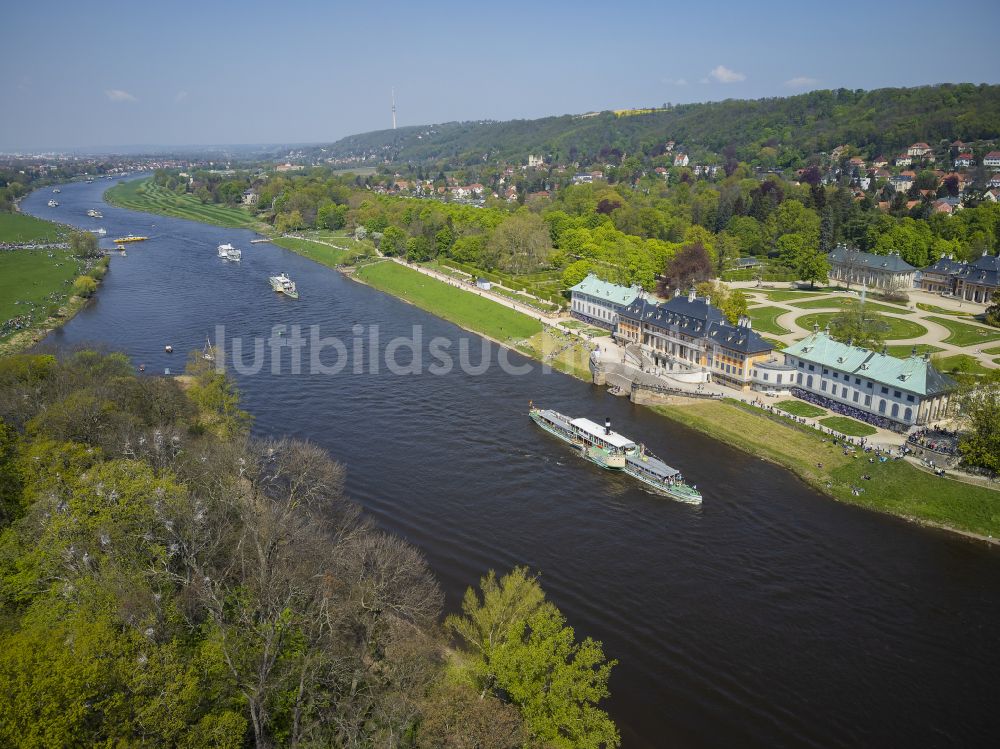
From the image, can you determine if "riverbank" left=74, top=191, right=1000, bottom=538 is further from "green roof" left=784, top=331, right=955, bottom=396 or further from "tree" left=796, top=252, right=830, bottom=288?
"tree" left=796, top=252, right=830, bottom=288

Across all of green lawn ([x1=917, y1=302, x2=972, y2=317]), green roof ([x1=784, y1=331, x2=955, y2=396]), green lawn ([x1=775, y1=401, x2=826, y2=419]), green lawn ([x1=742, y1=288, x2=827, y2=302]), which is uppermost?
green roof ([x1=784, y1=331, x2=955, y2=396])

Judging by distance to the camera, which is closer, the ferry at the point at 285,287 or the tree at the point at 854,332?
the tree at the point at 854,332

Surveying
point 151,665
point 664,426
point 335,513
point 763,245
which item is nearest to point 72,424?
point 335,513

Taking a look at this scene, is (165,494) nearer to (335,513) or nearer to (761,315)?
(335,513)

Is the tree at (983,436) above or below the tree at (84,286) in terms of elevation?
below

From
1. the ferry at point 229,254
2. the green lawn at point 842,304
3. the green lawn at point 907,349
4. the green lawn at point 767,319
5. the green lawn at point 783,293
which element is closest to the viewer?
the green lawn at point 907,349

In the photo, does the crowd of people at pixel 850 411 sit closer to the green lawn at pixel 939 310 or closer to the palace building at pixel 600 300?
the palace building at pixel 600 300

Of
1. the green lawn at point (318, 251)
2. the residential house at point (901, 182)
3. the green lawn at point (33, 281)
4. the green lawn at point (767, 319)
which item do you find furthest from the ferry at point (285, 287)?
the residential house at point (901, 182)

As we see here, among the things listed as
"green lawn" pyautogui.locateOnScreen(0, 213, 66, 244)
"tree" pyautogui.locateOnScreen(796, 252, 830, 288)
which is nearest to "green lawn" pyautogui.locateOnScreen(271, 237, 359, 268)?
"green lawn" pyautogui.locateOnScreen(0, 213, 66, 244)
